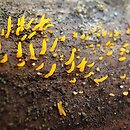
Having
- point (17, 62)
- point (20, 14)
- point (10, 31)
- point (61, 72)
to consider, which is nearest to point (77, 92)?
point (61, 72)

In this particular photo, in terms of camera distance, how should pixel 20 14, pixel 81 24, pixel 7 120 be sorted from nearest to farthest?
pixel 7 120 → pixel 20 14 → pixel 81 24

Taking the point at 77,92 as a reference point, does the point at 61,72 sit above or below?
above

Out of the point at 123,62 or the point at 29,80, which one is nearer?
the point at 29,80

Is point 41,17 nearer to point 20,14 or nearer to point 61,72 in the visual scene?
point 20,14

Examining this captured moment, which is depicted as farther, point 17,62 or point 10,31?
point 10,31

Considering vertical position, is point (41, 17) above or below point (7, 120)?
above

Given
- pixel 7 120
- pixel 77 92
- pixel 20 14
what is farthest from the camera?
pixel 20 14

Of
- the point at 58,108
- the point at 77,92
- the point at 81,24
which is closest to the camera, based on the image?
the point at 58,108

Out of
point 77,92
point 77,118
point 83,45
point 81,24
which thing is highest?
point 81,24

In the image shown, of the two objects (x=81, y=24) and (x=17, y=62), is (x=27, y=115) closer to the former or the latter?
(x=17, y=62)
